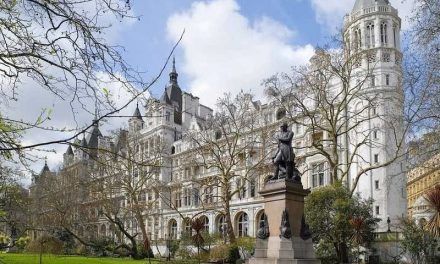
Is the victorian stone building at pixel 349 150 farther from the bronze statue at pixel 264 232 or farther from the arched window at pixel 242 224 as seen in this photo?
the bronze statue at pixel 264 232

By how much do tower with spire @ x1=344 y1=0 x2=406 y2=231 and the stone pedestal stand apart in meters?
26.3

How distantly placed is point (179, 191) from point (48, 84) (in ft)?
188

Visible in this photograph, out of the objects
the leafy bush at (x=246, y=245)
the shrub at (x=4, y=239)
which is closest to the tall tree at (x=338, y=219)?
the leafy bush at (x=246, y=245)

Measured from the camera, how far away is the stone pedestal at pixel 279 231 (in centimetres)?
1659

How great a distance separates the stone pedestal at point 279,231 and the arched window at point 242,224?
126 feet

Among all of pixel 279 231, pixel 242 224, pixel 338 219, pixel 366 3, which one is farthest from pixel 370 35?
pixel 279 231

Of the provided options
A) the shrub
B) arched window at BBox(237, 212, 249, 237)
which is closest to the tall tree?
arched window at BBox(237, 212, 249, 237)

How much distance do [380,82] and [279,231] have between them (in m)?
32.2

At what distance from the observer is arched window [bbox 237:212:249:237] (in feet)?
183

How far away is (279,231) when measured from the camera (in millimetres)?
16875

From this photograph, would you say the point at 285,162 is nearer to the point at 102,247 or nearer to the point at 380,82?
the point at 380,82

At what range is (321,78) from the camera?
32.4m

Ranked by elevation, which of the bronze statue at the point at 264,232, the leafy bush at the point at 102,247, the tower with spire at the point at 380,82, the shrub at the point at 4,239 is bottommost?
the leafy bush at the point at 102,247

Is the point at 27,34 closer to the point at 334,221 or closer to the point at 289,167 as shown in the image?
the point at 289,167
